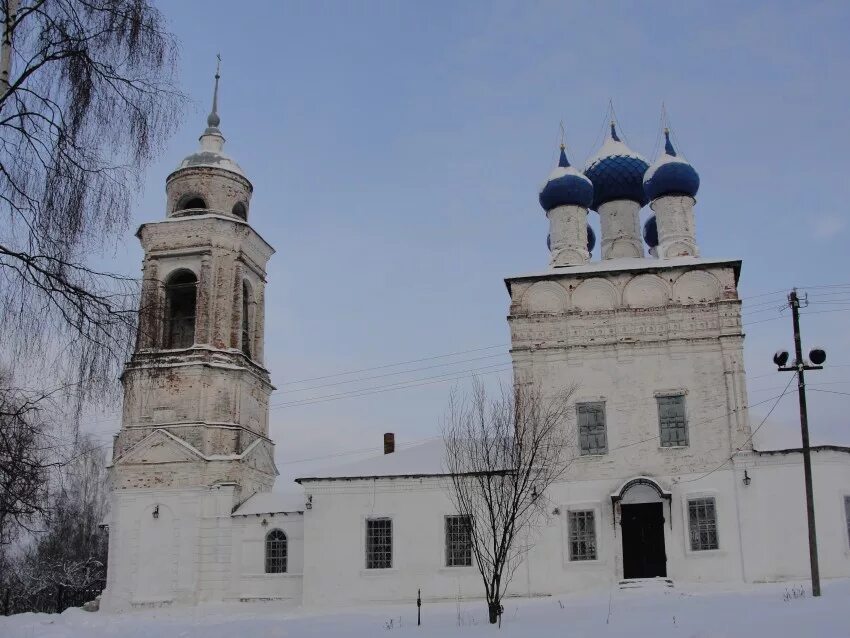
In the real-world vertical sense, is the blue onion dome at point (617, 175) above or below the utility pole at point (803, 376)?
above

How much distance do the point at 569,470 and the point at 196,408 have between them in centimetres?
994

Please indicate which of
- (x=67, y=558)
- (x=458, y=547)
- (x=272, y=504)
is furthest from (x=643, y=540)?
(x=67, y=558)

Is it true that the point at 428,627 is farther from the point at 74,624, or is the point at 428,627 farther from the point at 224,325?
the point at 224,325

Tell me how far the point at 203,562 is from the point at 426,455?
6219 mm

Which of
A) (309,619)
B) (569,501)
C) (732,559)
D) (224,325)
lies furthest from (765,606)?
(224,325)

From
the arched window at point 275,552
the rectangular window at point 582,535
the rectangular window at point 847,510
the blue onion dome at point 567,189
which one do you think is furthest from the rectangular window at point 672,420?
the arched window at point 275,552

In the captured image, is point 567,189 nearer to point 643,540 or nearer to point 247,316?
point 643,540

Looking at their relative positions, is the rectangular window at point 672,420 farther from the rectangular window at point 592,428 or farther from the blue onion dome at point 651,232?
the blue onion dome at point 651,232

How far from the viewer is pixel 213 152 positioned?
27.4 meters

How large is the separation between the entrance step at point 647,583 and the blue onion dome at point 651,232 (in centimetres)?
1027

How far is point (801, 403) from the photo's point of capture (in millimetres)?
16484

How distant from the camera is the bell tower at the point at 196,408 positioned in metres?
23.1

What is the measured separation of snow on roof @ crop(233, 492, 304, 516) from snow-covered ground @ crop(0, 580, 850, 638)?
7.52 ft

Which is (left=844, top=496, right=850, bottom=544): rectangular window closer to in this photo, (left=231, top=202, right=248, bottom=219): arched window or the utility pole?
the utility pole
